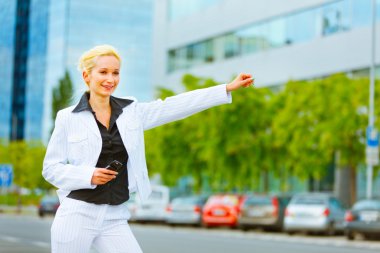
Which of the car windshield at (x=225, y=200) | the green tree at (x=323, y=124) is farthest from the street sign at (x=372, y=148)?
the car windshield at (x=225, y=200)

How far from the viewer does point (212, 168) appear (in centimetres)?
3856

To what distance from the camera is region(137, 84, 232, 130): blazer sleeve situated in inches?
184

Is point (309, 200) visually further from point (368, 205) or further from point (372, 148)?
point (368, 205)

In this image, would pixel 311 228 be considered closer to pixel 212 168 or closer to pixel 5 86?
pixel 212 168

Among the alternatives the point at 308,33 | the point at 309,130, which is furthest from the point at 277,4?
the point at 309,130

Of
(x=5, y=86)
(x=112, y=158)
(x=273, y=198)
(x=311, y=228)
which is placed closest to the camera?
(x=112, y=158)

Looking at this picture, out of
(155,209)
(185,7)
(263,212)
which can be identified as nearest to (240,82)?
(263,212)

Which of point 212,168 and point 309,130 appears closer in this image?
point 309,130

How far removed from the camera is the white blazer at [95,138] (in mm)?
4566

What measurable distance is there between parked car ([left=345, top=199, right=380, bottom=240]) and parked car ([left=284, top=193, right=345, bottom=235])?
2361mm

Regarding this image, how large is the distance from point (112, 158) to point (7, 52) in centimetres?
9789

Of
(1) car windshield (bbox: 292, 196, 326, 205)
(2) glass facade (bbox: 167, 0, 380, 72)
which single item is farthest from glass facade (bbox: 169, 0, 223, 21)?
(1) car windshield (bbox: 292, 196, 326, 205)

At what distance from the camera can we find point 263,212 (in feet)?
99.8

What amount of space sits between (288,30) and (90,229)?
41229mm
